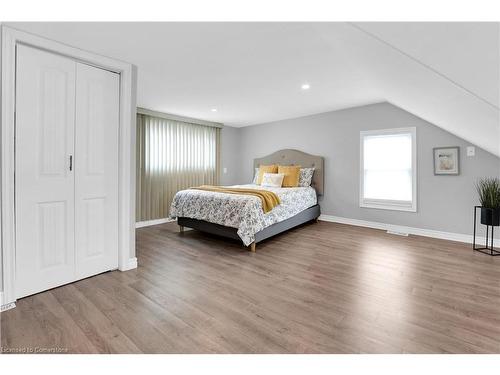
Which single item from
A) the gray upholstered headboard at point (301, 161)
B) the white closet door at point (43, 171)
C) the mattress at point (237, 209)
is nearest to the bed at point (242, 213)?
the mattress at point (237, 209)

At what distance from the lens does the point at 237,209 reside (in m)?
3.33

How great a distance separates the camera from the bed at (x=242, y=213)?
3.25 m

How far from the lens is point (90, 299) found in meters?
2.01

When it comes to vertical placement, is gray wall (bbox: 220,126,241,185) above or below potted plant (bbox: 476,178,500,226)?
above

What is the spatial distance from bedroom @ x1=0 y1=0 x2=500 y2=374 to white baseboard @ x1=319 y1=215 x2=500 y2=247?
24 mm

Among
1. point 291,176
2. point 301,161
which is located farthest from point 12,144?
point 301,161

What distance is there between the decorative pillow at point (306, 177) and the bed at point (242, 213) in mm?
125

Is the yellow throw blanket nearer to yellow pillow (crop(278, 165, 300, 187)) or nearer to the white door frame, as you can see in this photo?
yellow pillow (crop(278, 165, 300, 187))

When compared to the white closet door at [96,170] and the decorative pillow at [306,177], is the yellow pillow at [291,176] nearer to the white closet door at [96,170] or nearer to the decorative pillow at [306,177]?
the decorative pillow at [306,177]

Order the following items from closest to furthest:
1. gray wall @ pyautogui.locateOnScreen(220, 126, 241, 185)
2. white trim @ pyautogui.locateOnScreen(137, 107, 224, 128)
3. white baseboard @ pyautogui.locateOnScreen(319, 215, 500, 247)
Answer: white baseboard @ pyautogui.locateOnScreen(319, 215, 500, 247), white trim @ pyautogui.locateOnScreen(137, 107, 224, 128), gray wall @ pyautogui.locateOnScreen(220, 126, 241, 185)

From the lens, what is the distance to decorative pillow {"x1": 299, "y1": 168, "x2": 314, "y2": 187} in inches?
198

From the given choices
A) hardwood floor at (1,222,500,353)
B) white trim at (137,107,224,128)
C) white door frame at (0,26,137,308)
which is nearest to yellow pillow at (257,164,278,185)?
white trim at (137,107,224,128)

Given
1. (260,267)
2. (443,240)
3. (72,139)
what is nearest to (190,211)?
(260,267)

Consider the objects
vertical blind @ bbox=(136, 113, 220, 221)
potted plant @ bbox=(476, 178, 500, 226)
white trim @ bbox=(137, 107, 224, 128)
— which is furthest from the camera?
vertical blind @ bbox=(136, 113, 220, 221)
